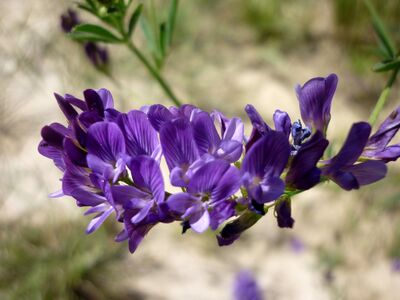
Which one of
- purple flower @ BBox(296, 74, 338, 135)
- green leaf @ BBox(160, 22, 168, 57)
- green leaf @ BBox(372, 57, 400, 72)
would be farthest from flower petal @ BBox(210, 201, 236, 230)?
green leaf @ BBox(160, 22, 168, 57)

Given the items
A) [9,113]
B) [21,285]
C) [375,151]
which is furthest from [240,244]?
[375,151]

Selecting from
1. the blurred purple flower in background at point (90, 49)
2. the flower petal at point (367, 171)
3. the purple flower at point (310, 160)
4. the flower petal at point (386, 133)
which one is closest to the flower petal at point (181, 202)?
the purple flower at point (310, 160)

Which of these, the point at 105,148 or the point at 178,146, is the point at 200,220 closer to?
the point at 178,146

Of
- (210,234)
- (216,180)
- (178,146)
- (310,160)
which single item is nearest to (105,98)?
(178,146)

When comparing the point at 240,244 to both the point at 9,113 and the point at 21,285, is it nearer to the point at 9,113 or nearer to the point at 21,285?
the point at 21,285

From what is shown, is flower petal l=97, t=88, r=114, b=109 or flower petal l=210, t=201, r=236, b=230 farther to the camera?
flower petal l=97, t=88, r=114, b=109

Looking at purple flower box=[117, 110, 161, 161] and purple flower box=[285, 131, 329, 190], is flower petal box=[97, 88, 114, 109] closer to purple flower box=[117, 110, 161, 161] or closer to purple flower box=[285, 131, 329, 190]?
purple flower box=[117, 110, 161, 161]
